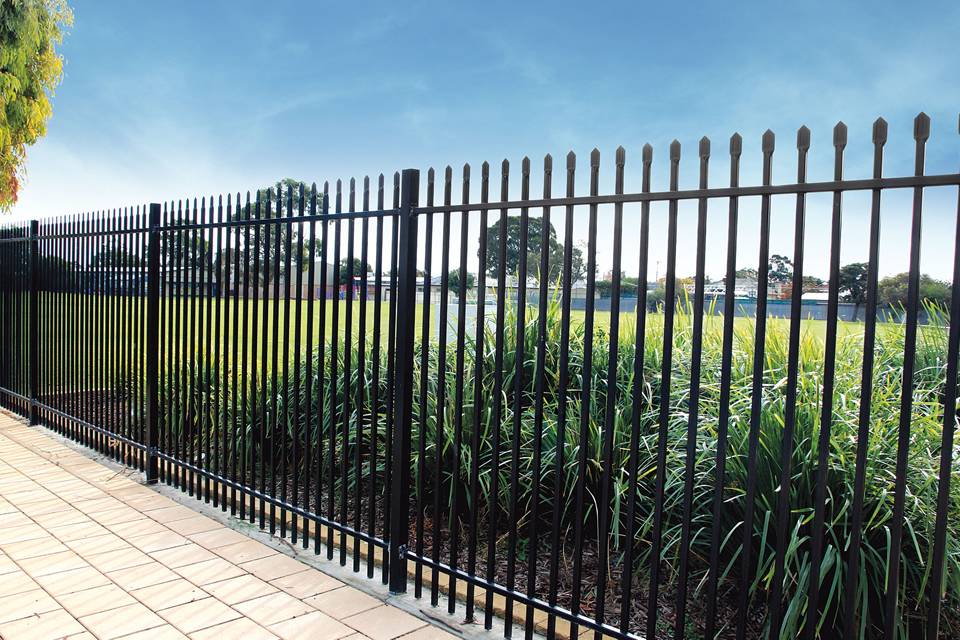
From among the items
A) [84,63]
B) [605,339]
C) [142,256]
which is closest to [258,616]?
[605,339]

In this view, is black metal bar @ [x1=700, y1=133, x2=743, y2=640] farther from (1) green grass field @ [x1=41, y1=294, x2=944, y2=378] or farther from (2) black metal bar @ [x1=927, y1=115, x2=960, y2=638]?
(1) green grass field @ [x1=41, y1=294, x2=944, y2=378]

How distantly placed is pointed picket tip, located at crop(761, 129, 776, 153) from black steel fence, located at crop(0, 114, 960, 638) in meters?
0.02

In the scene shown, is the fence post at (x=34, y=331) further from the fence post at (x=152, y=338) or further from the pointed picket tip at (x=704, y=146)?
the pointed picket tip at (x=704, y=146)

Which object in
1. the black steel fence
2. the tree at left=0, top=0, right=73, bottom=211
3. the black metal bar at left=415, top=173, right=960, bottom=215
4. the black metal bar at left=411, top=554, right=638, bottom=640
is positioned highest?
the tree at left=0, top=0, right=73, bottom=211

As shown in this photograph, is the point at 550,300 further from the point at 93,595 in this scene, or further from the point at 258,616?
the point at 93,595

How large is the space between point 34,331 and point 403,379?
6.12m

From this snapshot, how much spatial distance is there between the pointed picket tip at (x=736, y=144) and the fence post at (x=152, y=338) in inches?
176

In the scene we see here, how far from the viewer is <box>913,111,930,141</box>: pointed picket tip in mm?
1983

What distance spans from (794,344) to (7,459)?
21.2ft

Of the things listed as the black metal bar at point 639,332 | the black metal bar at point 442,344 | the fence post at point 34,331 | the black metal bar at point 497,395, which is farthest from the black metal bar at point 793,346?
the fence post at point 34,331

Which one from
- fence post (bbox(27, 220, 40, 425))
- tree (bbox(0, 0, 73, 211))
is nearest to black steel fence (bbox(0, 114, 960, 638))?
fence post (bbox(27, 220, 40, 425))

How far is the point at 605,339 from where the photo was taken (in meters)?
4.84

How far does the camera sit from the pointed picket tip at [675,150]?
95.7 inches

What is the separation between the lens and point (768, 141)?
2.24 m
